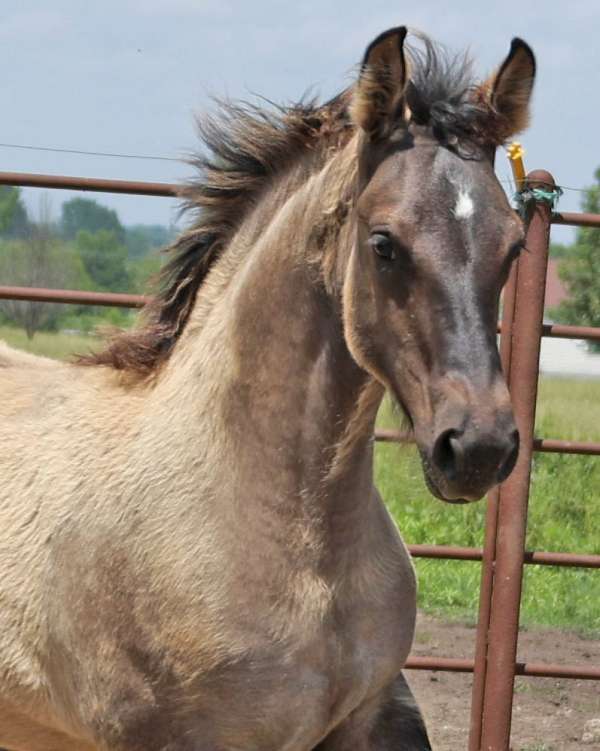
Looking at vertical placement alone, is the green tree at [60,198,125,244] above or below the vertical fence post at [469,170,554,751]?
above

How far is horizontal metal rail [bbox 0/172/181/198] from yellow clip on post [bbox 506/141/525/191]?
1.24 m

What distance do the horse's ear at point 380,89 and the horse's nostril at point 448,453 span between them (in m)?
0.71

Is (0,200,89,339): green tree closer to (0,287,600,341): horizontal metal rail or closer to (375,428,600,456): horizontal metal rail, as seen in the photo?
(0,287,600,341): horizontal metal rail

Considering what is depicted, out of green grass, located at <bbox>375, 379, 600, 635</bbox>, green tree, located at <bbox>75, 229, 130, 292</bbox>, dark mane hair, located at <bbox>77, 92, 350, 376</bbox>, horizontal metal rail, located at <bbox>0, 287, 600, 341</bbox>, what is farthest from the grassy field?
dark mane hair, located at <bbox>77, 92, 350, 376</bbox>

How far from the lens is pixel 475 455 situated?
2.73 meters

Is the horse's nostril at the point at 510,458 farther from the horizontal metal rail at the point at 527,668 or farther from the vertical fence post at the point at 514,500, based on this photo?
the horizontal metal rail at the point at 527,668

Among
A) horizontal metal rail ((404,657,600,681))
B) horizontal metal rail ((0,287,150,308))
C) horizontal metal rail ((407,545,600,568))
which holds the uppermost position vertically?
horizontal metal rail ((0,287,150,308))

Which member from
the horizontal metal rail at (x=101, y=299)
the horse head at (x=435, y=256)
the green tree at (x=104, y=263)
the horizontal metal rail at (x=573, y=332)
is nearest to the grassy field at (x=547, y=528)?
the green tree at (x=104, y=263)

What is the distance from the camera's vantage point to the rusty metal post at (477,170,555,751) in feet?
15.8

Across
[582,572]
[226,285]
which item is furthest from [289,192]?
[582,572]

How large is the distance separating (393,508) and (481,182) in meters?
5.67

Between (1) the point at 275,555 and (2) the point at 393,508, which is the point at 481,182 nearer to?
(1) the point at 275,555

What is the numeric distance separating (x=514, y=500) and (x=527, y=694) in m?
1.54

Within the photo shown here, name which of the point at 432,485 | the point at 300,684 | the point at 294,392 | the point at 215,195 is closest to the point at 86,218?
the point at 215,195
